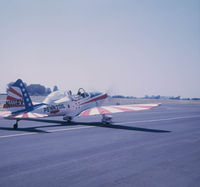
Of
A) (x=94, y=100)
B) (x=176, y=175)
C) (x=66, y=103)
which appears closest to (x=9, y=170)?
(x=176, y=175)

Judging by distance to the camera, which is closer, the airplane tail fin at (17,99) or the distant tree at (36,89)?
the airplane tail fin at (17,99)

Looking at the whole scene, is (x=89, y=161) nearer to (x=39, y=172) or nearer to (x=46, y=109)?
(x=39, y=172)

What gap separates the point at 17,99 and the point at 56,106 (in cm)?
299

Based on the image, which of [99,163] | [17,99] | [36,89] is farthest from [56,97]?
[36,89]

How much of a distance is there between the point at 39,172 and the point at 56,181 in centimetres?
80

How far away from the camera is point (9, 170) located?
542 cm

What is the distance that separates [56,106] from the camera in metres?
14.7

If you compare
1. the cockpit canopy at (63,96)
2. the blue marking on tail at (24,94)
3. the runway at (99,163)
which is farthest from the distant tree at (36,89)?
the runway at (99,163)

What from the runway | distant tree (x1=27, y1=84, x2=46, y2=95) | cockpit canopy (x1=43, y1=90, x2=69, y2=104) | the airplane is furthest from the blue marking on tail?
distant tree (x1=27, y1=84, x2=46, y2=95)

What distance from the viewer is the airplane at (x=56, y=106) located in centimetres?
1227

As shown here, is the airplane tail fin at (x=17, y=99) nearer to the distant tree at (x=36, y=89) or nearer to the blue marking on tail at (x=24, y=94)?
the blue marking on tail at (x=24, y=94)

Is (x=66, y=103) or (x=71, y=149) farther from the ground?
(x=66, y=103)

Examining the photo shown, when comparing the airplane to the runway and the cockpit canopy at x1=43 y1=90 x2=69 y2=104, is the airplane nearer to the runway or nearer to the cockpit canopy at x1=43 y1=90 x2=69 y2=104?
the cockpit canopy at x1=43 y1=90 x2=69 y2=104

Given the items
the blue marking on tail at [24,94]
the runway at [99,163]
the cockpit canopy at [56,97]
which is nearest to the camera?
the runway at [99,163]
